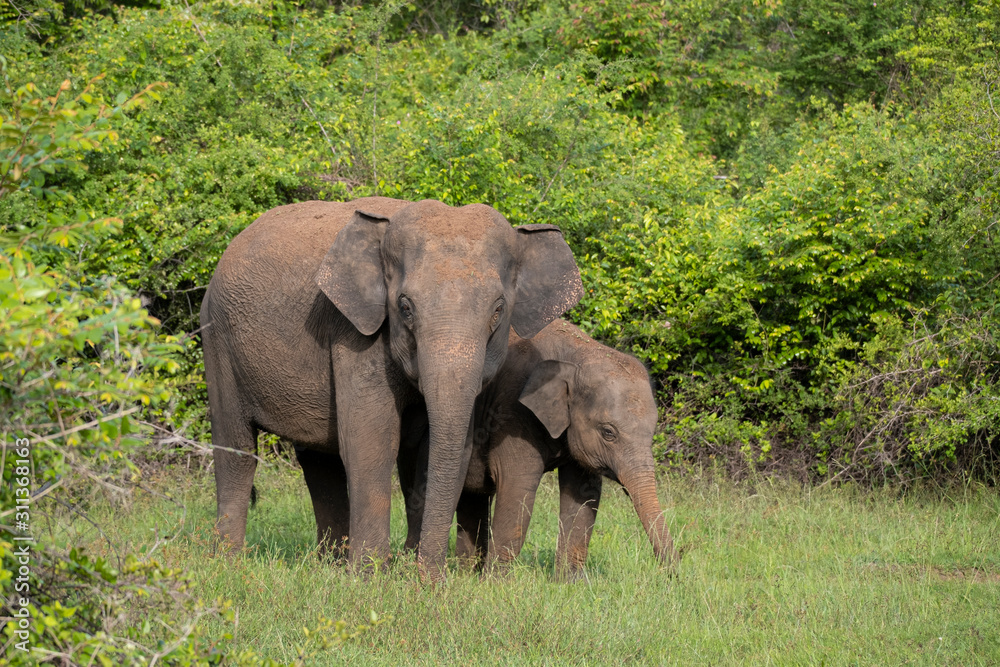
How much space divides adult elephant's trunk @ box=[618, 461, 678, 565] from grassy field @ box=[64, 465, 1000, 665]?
0.15 m

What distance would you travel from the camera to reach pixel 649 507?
23.6 feet

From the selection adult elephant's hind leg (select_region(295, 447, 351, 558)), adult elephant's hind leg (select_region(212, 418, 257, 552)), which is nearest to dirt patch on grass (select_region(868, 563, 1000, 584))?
adult elephant's hind leg (select_region(295, 447, 351, 558))

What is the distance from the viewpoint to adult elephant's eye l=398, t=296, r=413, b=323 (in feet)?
21.9

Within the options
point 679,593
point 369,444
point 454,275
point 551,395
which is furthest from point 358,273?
point 679,593

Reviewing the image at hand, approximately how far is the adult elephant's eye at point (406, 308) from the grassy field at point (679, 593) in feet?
4.89

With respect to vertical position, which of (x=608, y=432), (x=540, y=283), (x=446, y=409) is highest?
(x=540, y=283)

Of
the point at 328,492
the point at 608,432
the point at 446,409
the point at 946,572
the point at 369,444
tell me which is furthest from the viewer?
the point at 328,492

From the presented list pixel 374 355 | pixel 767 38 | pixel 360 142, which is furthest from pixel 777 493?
pixel 767 38

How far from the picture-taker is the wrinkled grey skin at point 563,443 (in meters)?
7.37

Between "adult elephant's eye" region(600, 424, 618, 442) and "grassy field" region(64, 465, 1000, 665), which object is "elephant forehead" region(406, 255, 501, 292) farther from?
"grassy field" region(64, 465, 1000, 665)

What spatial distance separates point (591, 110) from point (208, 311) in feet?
18.9

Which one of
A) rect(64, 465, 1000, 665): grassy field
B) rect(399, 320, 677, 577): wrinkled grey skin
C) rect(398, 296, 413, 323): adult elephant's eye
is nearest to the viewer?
rect(64, 465, 1000, 665): grassy field

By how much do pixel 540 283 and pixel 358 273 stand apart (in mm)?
1213

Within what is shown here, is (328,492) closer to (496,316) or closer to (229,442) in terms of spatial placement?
(229,442)
